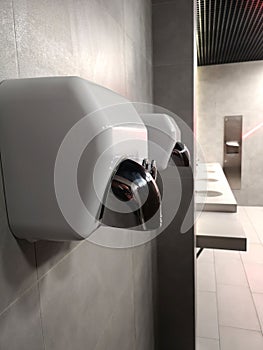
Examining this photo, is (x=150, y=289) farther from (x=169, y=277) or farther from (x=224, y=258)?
(x=224, y=258)

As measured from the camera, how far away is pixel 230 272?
3.20 m

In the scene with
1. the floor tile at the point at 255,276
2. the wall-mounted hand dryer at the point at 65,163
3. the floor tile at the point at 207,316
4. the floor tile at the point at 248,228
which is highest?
the wall-mounted hand dryer at the point at 65,163

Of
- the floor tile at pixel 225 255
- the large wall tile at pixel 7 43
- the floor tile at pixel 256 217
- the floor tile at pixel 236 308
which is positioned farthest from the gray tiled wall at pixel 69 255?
the floor tile at pixel 256 217

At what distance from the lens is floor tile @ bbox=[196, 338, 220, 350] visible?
2.14m

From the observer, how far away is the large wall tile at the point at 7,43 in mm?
448

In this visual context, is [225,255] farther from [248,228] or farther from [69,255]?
[69,255]

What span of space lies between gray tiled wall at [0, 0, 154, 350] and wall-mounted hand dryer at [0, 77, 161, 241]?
5 centimetres

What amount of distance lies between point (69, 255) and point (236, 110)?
5007 millimetres

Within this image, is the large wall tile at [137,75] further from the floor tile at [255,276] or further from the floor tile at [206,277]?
the floor tile at [255,276]

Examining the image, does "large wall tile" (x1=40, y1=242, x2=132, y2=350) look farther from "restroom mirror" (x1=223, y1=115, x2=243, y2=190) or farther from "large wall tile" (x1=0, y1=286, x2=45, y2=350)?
"restroom mirror" (x1=223, y1=115, x2=243, y2=190)

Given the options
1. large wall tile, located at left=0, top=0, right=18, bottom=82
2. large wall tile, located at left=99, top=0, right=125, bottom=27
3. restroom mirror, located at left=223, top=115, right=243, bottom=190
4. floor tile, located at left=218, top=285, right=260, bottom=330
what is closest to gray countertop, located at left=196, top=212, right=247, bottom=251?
floor tile, located at left=218, top=285, right=260, bottom=330

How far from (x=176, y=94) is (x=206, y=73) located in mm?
3835

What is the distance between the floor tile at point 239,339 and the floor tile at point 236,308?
2.5 inches

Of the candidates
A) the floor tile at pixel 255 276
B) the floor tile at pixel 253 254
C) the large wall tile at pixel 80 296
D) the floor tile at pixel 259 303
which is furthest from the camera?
the floor tile at pixel 253 254
